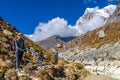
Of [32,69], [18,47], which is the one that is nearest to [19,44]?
[18,47]

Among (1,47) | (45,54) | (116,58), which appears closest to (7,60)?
(1,47)

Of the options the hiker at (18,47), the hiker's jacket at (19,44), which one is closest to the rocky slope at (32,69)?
the hiker at (18,47)

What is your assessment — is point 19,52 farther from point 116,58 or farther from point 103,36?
point 103,36

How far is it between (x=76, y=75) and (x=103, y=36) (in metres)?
151

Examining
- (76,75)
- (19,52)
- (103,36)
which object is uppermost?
(103,36)

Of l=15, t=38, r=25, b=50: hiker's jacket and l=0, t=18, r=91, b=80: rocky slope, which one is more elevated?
l=15, t=38, r=25, b=50: hiker's jacket

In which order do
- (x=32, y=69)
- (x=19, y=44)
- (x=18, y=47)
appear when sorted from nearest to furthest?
(x=18, y=47)
(x=19, y=44)
(x=32, y=69)

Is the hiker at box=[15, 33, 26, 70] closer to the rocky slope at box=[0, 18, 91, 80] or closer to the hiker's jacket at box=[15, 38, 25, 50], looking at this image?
the hiker's jacket at box=[15, 38, 25, 50]

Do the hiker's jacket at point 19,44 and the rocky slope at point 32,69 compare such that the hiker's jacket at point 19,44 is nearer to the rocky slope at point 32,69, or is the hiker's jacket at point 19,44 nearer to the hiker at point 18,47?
the hiker at point 18,47

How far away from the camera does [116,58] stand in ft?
356

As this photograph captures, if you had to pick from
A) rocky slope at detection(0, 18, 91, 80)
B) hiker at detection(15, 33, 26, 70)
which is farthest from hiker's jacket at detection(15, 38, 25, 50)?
rocky slope at detection(0, 18, 91, 80)

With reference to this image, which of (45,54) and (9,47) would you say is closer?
(9,47)

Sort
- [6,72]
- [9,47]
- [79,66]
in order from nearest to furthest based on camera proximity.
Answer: [6,72] < [79,66] < [9,47]

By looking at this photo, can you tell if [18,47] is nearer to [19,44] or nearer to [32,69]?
[19,44]
